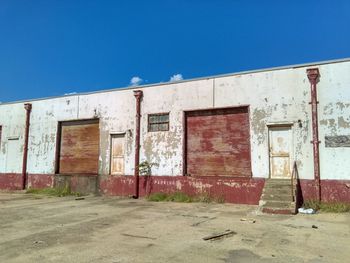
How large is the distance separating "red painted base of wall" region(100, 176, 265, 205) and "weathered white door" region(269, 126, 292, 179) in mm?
704

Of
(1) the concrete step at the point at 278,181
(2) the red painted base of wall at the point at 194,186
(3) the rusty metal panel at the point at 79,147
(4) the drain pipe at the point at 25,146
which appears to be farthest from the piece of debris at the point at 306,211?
(4) the drain pipe at the point at 25,146

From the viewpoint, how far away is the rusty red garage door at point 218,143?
14.7 meters

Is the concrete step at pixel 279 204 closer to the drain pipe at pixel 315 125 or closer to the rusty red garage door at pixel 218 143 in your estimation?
the drain pipe at pixel 315 125

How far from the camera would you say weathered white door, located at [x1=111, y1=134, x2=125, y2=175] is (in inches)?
690

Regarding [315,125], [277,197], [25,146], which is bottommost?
[277,197]

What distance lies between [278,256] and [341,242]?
2071 millimetres

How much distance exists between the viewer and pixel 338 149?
507 inches

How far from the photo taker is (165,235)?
8.67m

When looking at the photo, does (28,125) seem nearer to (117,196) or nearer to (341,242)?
(117,196)

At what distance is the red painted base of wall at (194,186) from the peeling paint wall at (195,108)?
0.33 metres

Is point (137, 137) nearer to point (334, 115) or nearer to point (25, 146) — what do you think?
point (25, 146)

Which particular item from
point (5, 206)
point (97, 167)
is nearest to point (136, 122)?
point (97, 167)

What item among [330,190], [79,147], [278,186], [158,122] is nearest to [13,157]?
[79,147]

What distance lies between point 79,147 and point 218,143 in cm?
772
